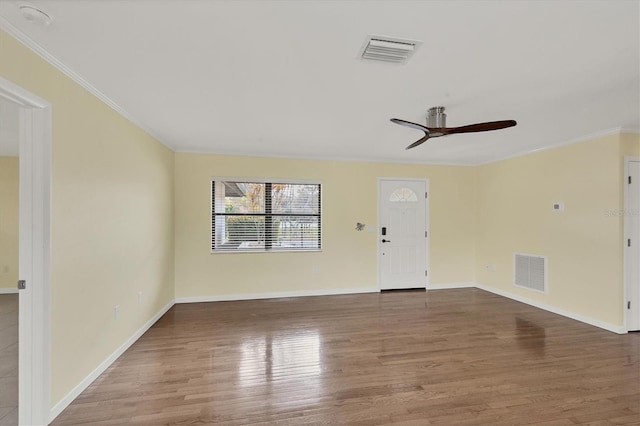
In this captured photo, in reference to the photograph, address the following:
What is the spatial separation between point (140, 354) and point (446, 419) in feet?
9.17

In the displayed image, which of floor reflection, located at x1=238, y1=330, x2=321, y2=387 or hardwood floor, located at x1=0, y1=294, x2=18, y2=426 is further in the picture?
floor reflection, located at x1=238, y1=330, x2=321, y2=387

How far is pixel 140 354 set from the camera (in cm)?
284

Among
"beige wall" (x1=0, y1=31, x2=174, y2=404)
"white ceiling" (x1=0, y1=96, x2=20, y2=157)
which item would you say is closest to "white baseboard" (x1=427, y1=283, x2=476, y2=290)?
"beige wall" (x1=0, y1=31, x2=174, y2=404)

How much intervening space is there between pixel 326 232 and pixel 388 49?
11.6ft

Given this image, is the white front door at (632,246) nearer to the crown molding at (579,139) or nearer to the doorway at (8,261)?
the crown molding at (579,139)

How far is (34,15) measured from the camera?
1.46 metres

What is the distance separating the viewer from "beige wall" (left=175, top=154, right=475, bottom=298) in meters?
4.56

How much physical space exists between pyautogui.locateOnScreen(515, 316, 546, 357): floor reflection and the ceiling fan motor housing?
2488 mm

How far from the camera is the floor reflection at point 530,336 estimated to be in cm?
297

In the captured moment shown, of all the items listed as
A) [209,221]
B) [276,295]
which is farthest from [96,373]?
[276,295]

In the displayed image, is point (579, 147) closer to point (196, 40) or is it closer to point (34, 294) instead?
point (196, 40)

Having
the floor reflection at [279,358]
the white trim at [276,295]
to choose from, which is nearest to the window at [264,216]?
the white trim at [276,295]

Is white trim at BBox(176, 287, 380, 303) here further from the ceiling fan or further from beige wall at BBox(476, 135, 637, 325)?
the ceiling fan

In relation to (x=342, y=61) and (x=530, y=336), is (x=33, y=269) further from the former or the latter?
(x=530, y=336)
